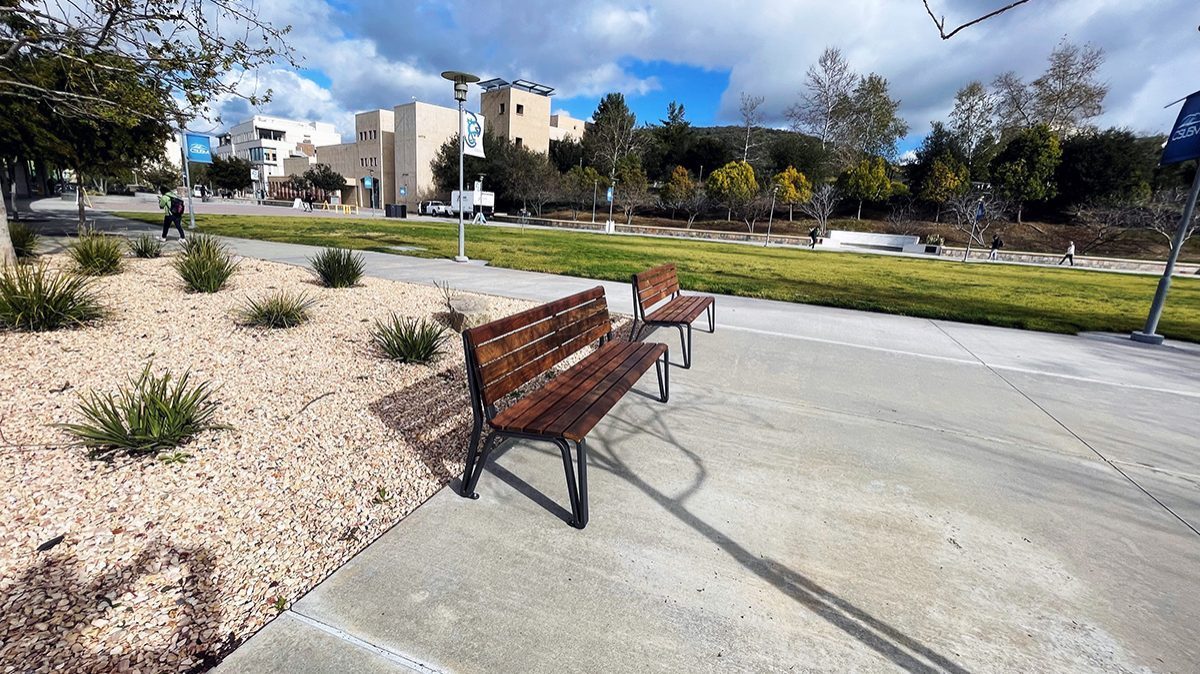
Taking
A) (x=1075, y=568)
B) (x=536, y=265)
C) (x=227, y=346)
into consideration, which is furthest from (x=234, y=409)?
(x=536, y=265)

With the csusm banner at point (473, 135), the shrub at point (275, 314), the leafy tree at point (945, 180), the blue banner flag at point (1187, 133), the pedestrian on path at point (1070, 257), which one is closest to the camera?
the shrub at point (275, 314)

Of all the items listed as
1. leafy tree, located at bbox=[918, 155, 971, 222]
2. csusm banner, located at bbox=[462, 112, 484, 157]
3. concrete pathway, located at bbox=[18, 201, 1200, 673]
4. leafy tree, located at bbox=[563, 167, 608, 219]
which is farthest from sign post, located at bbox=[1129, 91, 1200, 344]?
leafy tree, located at bbox=[563, 167, 608, 219]

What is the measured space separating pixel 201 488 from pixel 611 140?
60.7 meters

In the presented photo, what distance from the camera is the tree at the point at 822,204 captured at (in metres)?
43.4

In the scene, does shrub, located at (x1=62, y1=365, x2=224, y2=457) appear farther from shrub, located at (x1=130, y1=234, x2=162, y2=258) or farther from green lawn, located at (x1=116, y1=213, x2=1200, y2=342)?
green lawn, located at (x1=116, y1=213, x2=1200, y2=342)

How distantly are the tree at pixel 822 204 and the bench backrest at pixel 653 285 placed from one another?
41.2 metres

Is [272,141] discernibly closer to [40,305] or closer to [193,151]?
[193,151]

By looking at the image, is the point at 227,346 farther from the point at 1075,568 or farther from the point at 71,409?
the point at 1075,568

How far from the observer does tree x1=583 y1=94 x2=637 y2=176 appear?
57.3 metres

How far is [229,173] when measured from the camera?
77188mm

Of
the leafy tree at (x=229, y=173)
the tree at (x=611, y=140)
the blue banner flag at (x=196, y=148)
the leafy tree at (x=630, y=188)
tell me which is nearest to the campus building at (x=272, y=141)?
the leafy tree at (x=229, y=173)

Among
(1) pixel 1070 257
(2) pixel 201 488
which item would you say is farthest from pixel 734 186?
(2) pixel 201 488

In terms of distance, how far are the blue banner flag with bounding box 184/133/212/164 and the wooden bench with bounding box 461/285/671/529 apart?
705 inches

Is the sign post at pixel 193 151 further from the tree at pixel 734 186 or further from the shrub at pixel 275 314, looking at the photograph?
the tree at pixel 734 186
